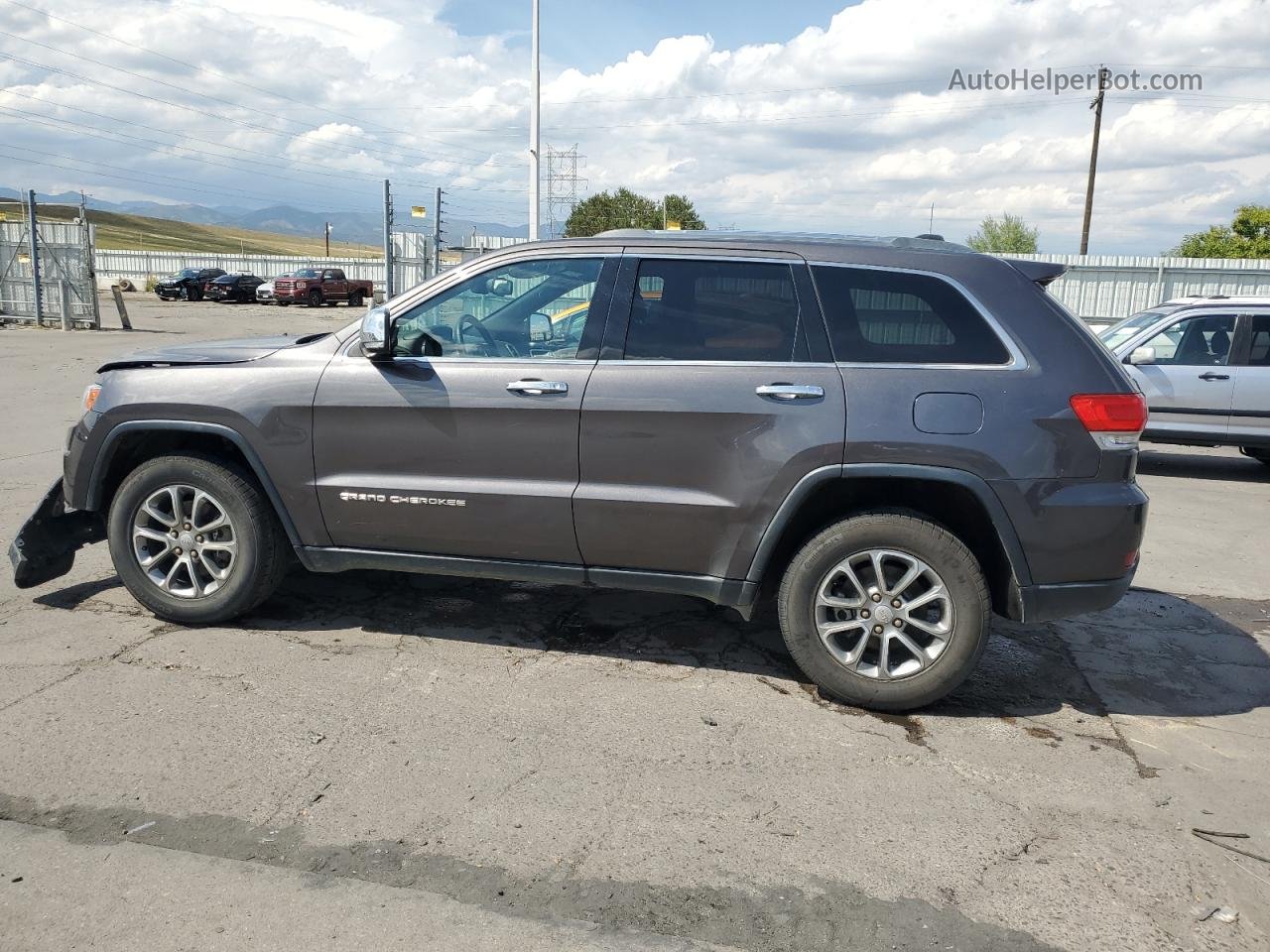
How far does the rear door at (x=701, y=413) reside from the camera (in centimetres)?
413

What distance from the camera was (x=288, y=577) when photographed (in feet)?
19.0

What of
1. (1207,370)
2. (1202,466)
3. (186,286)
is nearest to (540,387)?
(1207,370)

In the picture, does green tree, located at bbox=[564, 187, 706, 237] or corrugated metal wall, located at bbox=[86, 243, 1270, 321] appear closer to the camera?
corrugated metal wall, located at bbox=[86, 243, 1270, 321]

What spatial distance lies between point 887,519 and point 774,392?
2.24ft

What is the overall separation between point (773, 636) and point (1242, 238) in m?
59.6

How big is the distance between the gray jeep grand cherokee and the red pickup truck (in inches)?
1520

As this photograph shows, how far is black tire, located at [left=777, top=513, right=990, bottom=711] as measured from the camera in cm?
407

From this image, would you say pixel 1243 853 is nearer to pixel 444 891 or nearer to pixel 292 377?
pixel 444 891

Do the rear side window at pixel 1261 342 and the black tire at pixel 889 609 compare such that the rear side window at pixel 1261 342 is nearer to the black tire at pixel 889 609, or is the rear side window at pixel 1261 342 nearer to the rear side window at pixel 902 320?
the rear side window at pixel 902 320

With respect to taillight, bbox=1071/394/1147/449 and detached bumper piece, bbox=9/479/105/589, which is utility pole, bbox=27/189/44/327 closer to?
detached bumper piece, bbox=9/479/105/589

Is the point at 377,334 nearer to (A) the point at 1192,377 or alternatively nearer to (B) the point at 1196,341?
(A) the point at 1192,377

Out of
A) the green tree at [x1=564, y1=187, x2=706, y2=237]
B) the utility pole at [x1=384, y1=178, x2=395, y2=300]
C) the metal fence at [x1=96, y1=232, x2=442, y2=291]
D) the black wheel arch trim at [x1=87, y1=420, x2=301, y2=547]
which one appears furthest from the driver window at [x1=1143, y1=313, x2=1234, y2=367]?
the green tree at [x1=564, y1=187, x2=706, y2=237]

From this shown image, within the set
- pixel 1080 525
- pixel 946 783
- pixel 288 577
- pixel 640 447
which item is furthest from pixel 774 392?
pixel 288 577

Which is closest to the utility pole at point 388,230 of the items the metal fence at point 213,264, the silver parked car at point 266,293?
the silver parked car at point 266,293
